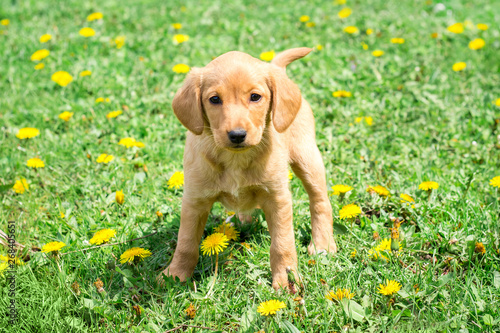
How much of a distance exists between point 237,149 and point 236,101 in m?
0.26

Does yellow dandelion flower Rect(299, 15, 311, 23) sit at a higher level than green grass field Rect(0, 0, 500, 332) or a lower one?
higher

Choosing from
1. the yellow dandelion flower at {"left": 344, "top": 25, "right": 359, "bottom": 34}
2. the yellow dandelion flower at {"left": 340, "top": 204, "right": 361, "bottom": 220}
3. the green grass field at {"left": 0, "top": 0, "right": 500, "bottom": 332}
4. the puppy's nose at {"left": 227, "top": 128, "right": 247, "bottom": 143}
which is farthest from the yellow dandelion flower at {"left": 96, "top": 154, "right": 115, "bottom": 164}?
the yellow dandelion flower at {"left": 344, "top": 25, "right": 359, "bottom": 34}

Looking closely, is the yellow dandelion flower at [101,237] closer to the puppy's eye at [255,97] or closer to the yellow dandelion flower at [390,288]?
the puppy's eye at [255,97]

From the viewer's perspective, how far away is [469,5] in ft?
22.8

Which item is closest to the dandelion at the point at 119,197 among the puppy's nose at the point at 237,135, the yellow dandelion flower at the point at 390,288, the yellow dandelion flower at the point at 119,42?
the puppy's nose at the point at 237,135

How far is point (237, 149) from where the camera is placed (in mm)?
2256

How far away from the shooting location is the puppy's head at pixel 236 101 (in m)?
2.25

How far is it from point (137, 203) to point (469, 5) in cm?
616

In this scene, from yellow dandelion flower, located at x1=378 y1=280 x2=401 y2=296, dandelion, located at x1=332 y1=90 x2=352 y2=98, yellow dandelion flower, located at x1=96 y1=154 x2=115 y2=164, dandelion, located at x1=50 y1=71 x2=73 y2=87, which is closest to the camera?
yellow dandelion flower, located at x1=378 y1=280 x2=401 y2=296

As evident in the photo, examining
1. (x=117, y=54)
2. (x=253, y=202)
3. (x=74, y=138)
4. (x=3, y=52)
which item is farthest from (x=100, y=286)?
(x=3, y=52)

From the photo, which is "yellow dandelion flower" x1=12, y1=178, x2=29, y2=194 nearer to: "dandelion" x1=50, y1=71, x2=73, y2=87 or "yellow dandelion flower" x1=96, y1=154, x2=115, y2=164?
"yellow dandelion flower" x1=96, y1=154, x2=115, y2=164

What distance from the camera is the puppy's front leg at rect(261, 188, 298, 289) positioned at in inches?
98.8

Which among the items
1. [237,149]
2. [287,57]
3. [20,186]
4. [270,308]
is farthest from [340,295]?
[20,186]

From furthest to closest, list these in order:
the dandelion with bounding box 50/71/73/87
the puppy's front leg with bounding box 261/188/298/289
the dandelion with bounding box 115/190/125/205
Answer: the dandelion with bounding box 50/71/73/87, the dandelion with bounding box 115/190/125/205, the puppy's front leg with bounding box 261/188/298/289
